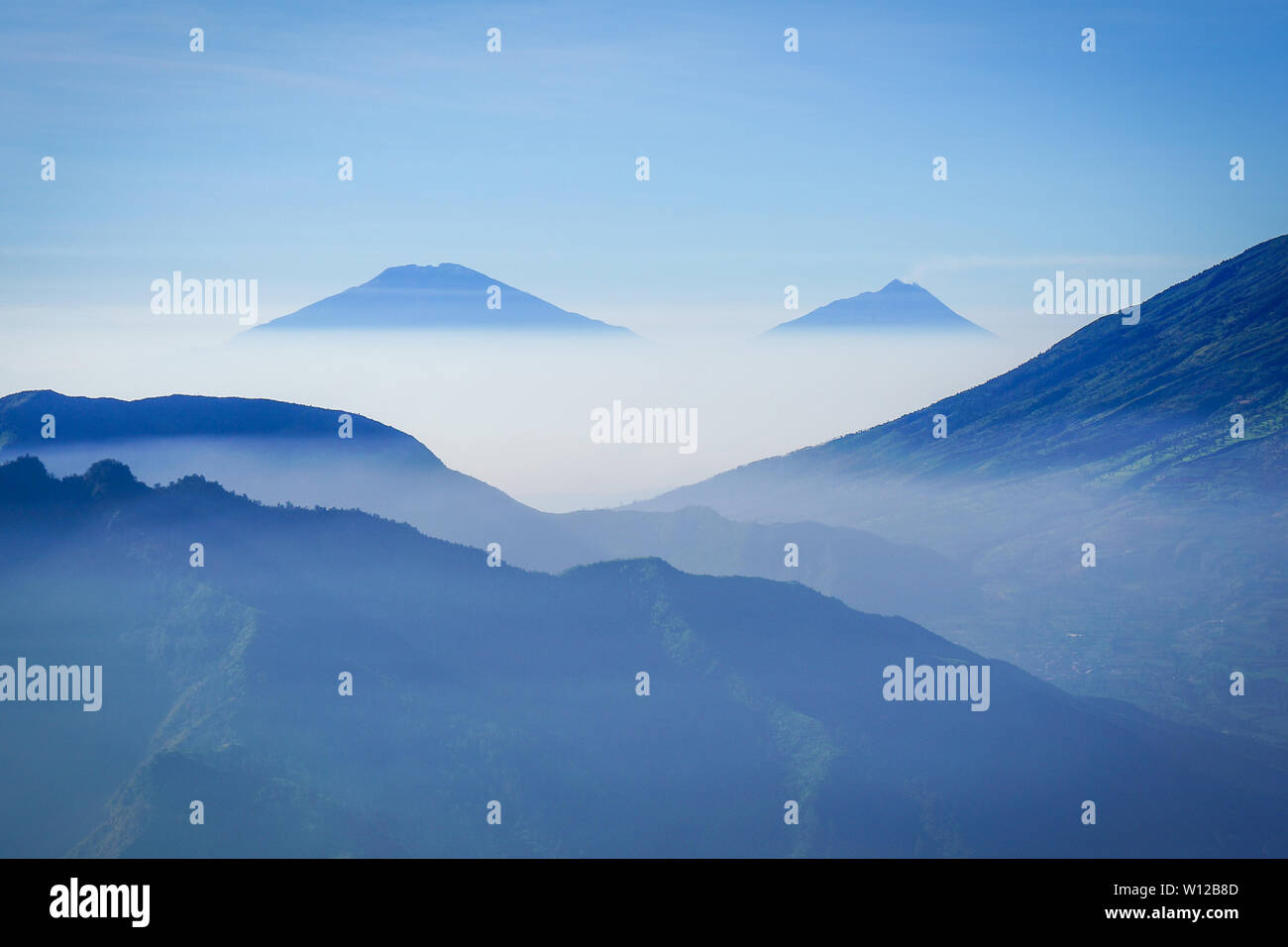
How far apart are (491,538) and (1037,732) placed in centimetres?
6809

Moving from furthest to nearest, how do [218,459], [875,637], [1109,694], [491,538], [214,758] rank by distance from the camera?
[1109,694]
[491,538]
[218,459]
[875,637]
[214,758]

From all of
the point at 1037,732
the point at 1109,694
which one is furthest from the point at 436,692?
the point at 1109,694

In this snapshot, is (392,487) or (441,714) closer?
(441,714)

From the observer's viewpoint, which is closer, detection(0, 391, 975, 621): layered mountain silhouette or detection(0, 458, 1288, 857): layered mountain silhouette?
detection(0, 458, 1288, 857): layered mountain silhouette

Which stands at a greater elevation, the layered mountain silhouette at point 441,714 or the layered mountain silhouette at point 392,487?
the layered mountain silhouette at point 392,487

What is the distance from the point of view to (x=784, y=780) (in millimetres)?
72062

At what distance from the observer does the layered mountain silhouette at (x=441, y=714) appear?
207ft

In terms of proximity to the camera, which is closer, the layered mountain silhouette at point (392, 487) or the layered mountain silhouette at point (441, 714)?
the layered mountain silhouette at point (441, 714)

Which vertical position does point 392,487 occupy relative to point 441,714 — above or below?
above

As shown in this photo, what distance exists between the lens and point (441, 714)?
69.4m

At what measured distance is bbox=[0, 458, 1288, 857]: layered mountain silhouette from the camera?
6306cm

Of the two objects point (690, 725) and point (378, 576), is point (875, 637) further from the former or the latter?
point (378, 576)

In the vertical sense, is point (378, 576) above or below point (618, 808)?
above

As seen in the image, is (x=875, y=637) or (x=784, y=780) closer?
(x=784, y=780)
